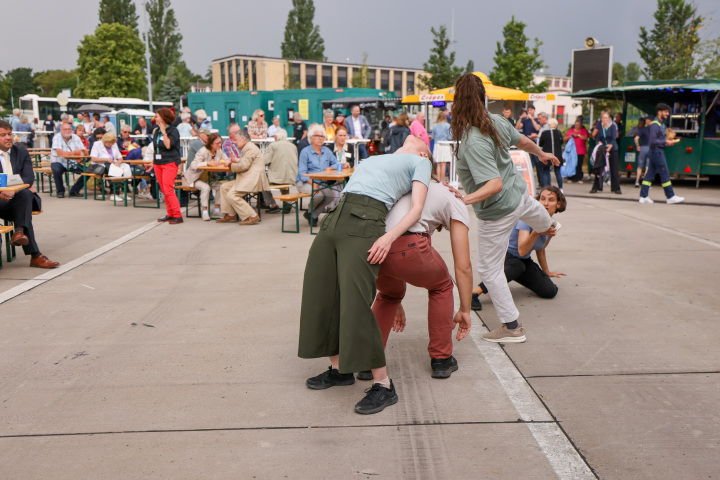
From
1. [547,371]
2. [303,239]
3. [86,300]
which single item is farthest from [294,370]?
[303,239]

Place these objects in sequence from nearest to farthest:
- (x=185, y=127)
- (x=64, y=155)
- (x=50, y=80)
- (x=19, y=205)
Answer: (x=19, y=205)
(x=64, y=155)
(x=185, y=127)
(x=50, y=80)

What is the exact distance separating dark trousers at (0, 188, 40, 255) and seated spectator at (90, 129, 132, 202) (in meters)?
6.34

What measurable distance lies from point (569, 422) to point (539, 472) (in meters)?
0.59

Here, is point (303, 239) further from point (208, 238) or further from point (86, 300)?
point (86, 300)

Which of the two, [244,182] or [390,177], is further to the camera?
[244,182]

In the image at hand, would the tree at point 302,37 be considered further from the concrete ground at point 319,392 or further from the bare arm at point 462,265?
the bare arm at point 462,265

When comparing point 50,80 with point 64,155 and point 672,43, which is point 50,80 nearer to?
point 672,43

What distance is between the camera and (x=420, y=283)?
3863 mm

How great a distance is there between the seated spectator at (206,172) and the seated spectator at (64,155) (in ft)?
15.2

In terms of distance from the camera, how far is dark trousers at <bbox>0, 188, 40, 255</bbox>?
741 cm

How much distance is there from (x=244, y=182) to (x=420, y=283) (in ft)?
23.9

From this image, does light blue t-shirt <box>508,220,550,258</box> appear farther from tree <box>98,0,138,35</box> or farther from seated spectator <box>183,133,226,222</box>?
tree <box>98,0,138,35</box>

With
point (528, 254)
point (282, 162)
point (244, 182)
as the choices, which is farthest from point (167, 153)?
point (528, 254)

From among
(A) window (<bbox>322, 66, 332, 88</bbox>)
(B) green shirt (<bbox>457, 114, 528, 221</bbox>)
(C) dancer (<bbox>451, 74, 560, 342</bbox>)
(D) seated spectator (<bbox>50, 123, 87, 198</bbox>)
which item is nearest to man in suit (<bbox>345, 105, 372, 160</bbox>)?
(D) seated spectator (<bbox>50, 123, 87, 198</bbox>)
